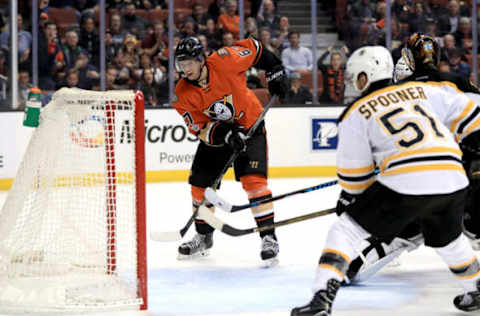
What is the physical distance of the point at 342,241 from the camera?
7.43ft

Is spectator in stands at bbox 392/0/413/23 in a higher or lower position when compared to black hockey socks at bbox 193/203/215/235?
higher

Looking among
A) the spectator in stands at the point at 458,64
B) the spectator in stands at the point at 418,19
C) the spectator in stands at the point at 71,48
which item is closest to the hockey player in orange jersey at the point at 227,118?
the spectator in stands at the point at 71,48

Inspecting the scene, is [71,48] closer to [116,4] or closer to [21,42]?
[21,42]

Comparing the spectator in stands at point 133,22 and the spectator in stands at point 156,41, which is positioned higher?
the spectator in stands at point 133,22

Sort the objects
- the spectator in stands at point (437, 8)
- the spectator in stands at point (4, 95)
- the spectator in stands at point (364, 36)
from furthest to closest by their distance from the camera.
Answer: the spectator in stands at point (437, 8)
the spectator in stands at point (364, 36)
the spectator in stands at point (4, 95)

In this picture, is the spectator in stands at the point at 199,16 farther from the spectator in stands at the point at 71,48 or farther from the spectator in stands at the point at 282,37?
the spectator in stands at the point at 71,48

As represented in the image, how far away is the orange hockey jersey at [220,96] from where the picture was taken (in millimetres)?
3355

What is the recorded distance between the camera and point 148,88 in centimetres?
643

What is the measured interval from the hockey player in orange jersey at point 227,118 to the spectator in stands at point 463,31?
3.95 meters

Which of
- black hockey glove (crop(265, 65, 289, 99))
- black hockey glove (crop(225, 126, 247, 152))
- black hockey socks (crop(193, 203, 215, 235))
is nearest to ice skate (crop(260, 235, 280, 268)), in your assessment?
black hockey socks (crop(193, 203, 215, 235))

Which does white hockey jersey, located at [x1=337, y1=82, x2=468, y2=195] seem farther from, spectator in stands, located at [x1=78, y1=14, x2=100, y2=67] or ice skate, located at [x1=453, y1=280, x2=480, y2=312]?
spectator in stands, located at [x1=78, y1=14, x2=100, y2=67]

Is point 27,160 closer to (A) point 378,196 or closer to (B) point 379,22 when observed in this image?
(A) point 378,196

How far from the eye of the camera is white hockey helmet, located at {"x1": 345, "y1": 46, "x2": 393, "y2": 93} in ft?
7.57

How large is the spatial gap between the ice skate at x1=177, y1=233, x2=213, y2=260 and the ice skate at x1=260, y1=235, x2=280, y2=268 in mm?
339
